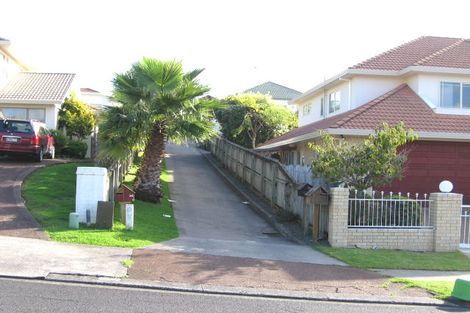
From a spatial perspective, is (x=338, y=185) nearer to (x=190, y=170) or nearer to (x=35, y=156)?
(x=35, y=156)

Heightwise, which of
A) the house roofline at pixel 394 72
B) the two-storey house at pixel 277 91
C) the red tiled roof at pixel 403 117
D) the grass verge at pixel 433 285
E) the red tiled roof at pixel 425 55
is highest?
the two-storey house at pixel 277 91

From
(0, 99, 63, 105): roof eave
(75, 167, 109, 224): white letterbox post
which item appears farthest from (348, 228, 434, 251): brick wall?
(0, 99, 63, 105): roof eave

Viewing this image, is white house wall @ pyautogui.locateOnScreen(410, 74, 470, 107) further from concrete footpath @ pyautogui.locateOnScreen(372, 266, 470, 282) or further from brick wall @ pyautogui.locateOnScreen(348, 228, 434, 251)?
concrete footpath @ pyautogui.locateOnScreen(372, 266, 470, 282)

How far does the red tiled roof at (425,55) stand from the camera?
21.8m

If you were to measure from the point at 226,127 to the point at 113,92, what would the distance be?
20920 millimetres

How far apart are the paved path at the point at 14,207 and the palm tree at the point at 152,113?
288 cm

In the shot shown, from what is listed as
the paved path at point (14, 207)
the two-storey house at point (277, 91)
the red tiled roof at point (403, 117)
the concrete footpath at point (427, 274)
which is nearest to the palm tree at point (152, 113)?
the paved path at point (14, 207)

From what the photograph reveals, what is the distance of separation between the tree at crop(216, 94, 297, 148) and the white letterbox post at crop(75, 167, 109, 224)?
922 inches

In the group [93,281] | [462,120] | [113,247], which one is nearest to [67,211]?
[113,247]

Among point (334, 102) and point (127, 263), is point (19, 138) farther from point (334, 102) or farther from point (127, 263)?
point (334, 102)

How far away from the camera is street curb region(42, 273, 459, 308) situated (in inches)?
343

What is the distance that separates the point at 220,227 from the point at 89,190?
428 cm

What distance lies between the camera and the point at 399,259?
12625 millimetres

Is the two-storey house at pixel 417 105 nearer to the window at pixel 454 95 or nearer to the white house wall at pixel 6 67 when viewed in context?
the window at pixel 454 95
